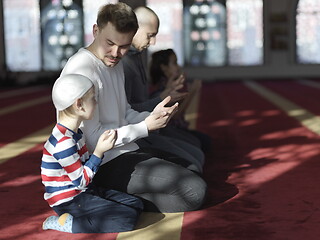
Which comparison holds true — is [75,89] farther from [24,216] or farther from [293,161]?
[293,161]

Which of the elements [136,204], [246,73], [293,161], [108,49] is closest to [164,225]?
[136,204]

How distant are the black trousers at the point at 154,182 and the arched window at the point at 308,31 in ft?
57.2

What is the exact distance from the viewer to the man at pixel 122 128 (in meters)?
3.05

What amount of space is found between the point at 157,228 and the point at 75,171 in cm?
47

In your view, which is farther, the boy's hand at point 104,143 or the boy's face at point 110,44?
the boy's face at point 110,44

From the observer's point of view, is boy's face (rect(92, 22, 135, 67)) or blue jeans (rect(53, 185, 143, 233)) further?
boy's face (rect(92, 22, 135, 67))

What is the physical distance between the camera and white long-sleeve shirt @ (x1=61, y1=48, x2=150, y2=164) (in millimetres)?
3055

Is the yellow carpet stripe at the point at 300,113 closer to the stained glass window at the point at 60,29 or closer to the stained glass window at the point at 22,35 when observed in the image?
the stained glass window at the point at 60,29

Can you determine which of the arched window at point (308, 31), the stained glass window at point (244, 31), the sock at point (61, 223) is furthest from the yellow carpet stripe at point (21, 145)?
the arched window at point (308, 31)

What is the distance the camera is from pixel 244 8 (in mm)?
19703

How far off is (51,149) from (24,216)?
1.87 feet

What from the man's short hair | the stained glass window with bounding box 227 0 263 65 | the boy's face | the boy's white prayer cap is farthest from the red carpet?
the stained glass window with bounding box 227 0 263 65

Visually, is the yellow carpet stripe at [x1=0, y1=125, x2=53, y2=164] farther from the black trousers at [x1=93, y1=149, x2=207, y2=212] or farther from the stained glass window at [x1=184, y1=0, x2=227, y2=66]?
the stained glass window at [x1=184, y1=0, x2=227, y2=66]

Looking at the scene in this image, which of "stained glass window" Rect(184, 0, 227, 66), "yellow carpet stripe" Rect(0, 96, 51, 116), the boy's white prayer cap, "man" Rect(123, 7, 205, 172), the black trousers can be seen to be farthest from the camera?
"stained glass window" Rect(184, 0, 227, 66)
